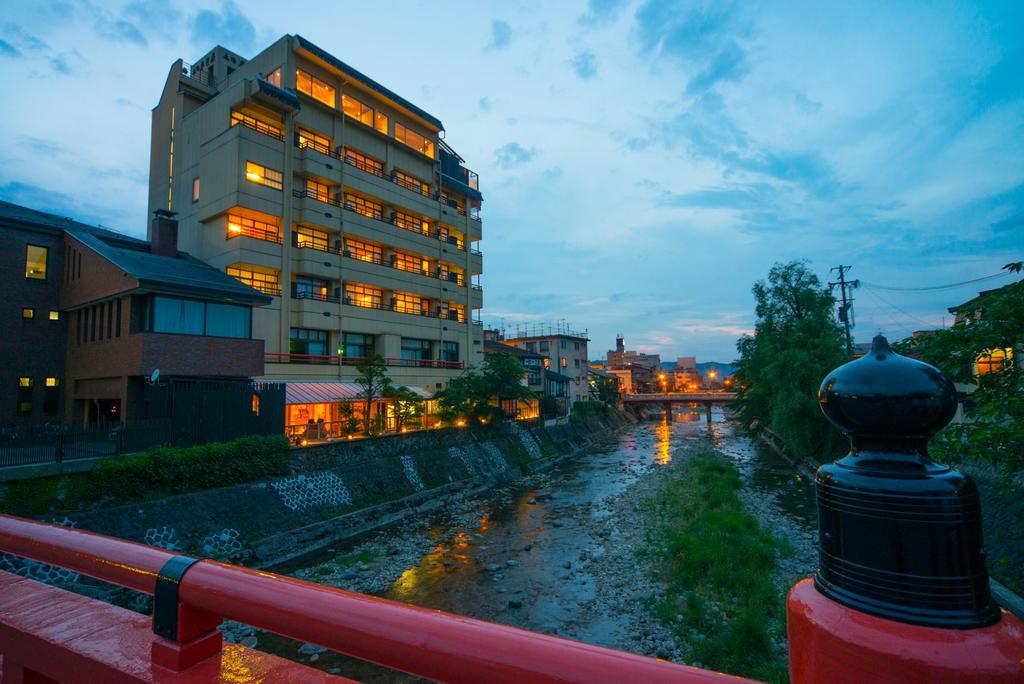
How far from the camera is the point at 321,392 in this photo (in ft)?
79.8

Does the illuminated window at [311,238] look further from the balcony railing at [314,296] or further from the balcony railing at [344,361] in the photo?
the balcony railing at [344,361]

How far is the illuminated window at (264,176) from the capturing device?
83.4 ft

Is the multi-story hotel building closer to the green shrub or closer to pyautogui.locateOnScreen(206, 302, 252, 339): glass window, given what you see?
pyautogui.locateOnScreen(206, 302, 252, 339): glass window

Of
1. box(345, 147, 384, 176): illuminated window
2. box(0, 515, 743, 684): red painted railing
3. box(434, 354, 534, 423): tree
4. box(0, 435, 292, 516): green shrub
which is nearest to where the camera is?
box(0, 515, 743, 684): red painted railing

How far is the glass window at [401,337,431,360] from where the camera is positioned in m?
32.8

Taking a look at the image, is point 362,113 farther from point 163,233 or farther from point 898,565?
point 898,565

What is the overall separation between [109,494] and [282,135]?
70.3ft

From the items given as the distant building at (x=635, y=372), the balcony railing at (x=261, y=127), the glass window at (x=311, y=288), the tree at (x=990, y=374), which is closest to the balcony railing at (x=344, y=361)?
the glass window at (x=311, y=288)

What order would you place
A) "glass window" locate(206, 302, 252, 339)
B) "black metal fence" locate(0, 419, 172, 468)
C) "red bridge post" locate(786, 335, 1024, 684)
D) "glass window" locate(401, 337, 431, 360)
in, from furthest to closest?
1. "glass window" locate(401, 337, 431, 360)
2. "glass window" locate(206, 302, 252, 339)
3. "black metal fence" locate(0, 419, 172, 468)
4. "red bridge post" locate(786, 335, 1024, 684)

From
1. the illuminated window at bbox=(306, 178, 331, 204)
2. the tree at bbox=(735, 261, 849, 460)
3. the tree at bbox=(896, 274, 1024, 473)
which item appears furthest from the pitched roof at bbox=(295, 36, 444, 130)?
the tree at bbox=(896, 274, 1024, 473)

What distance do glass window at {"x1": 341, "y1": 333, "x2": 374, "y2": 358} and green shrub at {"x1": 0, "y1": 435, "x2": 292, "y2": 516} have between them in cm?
1135

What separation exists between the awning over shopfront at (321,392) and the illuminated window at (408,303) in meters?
7.32

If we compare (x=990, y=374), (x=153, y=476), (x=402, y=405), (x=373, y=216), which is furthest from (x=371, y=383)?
(x=990, y=374)

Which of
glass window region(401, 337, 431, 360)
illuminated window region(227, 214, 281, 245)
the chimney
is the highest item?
illuminated window region(227, 214, 281, 245)
